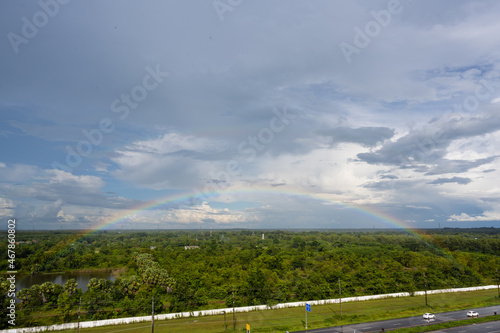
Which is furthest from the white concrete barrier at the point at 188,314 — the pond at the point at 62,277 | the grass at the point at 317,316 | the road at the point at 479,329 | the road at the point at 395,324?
the pond at the point at 62,277

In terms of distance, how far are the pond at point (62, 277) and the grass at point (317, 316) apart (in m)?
38.0

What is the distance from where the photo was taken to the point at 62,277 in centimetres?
7038

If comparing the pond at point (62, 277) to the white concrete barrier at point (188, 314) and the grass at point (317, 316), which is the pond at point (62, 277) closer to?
the white concrete barrier at point (188, 314)

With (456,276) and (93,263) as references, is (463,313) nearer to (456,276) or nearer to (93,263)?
(456,276)

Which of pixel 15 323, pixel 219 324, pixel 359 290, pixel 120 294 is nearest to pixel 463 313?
pixel 359 290

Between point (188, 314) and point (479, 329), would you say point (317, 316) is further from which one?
point (479, 329)

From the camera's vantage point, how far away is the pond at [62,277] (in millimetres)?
64081

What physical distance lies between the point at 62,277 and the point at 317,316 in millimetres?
63072

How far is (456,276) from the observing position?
56.1 metres

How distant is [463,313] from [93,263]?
78.3 metres

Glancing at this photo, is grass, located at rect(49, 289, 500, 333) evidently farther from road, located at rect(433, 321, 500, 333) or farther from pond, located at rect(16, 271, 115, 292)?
pond, located at rect(16, 271, 115, 292)

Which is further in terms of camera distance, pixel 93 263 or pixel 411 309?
pixel 93 263

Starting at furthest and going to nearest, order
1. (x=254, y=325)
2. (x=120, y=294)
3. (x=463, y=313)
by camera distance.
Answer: (x=120, y=294), (x=463, y=313), (x=254, y=325)

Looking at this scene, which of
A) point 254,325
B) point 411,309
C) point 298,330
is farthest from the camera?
point 411,309
